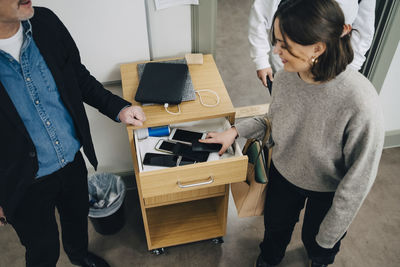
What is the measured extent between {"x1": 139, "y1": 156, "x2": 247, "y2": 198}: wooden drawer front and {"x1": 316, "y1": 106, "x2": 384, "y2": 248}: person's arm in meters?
0.40

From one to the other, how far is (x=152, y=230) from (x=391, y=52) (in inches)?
70.7

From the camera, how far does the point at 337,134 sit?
1.13m

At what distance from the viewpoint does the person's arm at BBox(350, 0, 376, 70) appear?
1.68 m

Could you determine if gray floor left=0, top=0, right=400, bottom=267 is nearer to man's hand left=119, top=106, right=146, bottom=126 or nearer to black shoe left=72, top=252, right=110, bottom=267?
black shoe left=72, top=252, right=110, bottom=267

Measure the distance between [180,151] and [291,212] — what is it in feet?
1.83

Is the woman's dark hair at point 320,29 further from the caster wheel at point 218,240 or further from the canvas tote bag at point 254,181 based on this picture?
the caster wheel at point 218,240

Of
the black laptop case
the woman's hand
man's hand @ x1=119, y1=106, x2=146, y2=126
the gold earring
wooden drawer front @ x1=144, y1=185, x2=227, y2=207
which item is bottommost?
wooden drawer front @ x1=144, y1=185, x2=227, y2=207

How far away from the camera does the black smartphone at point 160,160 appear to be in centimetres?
148

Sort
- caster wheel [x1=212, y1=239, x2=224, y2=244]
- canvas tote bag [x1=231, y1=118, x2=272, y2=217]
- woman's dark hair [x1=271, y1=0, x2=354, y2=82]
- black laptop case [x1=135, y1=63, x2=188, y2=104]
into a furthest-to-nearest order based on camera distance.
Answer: caster wheel [x1=212, y1=239, x2=224, y2=244] → black laptop case [x1=135, y1=63, x2=188, y2=104] → canvas tote bag [x1=231, y1=118, x2=272, y2=217] → woman's dark hair [x1=271, y1=0, x2=354, y2=82]

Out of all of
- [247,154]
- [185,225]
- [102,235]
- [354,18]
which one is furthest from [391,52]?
[102,235]

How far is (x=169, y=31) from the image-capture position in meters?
1.82

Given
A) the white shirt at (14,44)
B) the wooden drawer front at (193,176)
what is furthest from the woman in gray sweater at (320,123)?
the white shirt at (14,44)

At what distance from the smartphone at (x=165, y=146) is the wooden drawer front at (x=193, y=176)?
6.1 inches

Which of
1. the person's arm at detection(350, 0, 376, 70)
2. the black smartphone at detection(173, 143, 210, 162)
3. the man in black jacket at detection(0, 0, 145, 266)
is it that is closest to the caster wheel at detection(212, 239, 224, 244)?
the black smartphone at detection(173, 143, 210, 162)
